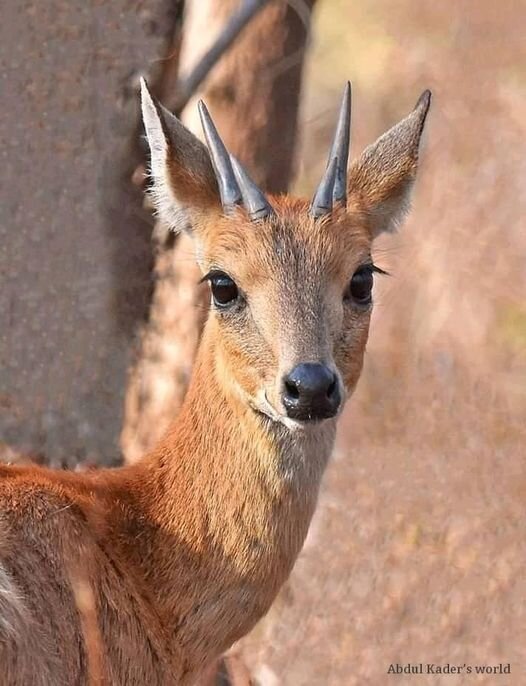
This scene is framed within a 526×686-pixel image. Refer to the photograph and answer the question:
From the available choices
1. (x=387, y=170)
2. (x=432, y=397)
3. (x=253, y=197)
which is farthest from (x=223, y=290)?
(x=432, y=397)

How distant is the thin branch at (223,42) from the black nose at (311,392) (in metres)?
2.42

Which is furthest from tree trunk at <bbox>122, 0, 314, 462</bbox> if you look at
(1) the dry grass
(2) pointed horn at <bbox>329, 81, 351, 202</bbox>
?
(2) pointed horn at <bbox>329, 81, 351, 202</bbox>

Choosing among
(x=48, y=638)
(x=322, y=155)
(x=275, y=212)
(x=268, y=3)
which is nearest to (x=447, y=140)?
(x=322, y=155)

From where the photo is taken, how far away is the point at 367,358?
10.3 m

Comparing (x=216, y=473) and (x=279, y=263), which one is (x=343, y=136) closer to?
(x=279, y=263)

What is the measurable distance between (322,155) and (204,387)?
6.32 meters

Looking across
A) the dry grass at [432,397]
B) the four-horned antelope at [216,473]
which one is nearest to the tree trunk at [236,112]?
the dry grass at [432,397]

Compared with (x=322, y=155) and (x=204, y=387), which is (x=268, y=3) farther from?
(x=322, y=155)

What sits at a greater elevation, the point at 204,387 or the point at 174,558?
the point at 204,387

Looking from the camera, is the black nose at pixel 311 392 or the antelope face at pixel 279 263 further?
the antelope face at pixel 279 263

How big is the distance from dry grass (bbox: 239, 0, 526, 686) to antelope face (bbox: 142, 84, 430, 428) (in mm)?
1435

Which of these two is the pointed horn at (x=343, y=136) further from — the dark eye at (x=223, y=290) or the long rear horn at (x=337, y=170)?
the dark eye at (x=223, y=290)

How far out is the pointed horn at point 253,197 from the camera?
16.8ft

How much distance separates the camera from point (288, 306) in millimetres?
4883
